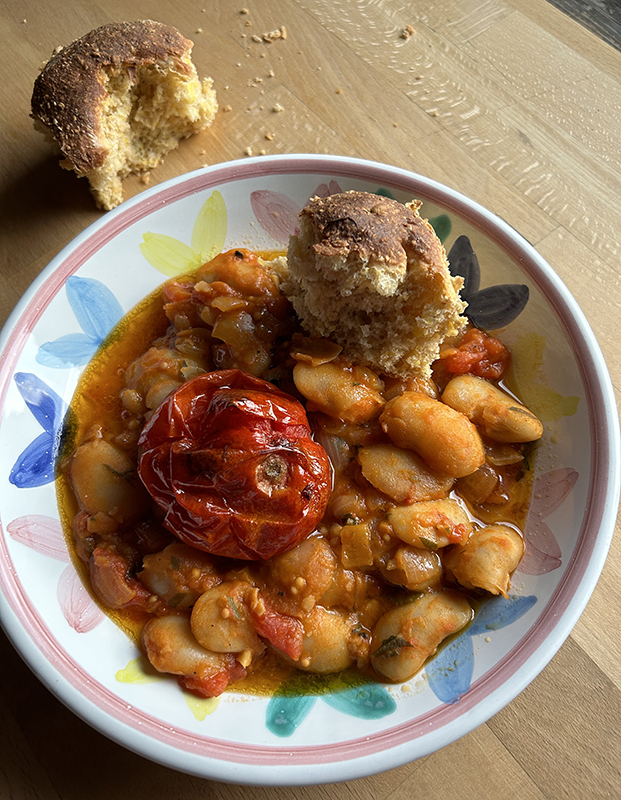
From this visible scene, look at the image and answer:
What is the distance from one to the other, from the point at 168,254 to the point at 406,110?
4.27 feet

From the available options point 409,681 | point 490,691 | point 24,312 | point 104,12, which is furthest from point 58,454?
point 104,12

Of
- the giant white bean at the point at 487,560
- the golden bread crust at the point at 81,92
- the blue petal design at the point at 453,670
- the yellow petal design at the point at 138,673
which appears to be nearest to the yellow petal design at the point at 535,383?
the giant white bean at the point at 487,560

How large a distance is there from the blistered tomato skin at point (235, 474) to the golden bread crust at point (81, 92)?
1113 mm

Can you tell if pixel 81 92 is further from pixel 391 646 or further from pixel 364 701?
pixel 364 701

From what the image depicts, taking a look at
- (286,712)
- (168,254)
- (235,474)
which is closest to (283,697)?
(286,712)

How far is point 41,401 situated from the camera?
2.23 meters

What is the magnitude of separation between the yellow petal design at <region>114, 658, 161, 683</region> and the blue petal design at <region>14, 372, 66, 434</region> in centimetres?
83

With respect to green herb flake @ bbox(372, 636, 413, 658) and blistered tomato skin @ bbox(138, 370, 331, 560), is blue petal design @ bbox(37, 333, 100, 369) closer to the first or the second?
blistered tomato skin @ bbox(138, 370, 331, 560)

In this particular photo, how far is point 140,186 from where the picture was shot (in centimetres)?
276

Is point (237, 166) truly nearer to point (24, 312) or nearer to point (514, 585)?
point (24, 312)

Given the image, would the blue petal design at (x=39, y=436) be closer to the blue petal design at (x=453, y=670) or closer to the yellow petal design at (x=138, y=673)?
the yellow petal design at (x=138, y=673)

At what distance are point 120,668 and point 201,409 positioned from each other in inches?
32.3

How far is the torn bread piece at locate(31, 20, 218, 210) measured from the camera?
2.42 meters

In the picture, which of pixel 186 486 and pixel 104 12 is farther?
pixel 104 12
